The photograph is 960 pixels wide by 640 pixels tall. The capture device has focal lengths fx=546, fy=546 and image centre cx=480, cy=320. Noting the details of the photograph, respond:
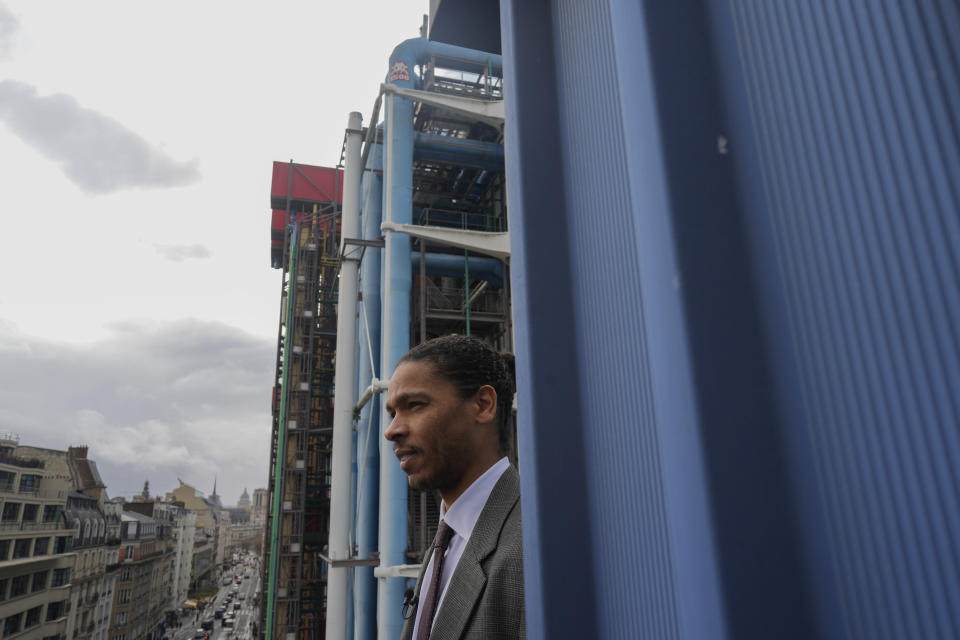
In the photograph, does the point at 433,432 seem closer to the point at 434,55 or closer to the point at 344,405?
the point at 344,405

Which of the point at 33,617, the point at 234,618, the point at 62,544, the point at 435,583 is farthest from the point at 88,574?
the point at 435,583

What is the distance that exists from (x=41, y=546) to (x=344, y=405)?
28.3 metres

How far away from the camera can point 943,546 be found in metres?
0.88

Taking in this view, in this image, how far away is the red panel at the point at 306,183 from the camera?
32.9 m

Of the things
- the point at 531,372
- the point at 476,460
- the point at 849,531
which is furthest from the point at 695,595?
the point at 476,460

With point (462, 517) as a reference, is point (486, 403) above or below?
above

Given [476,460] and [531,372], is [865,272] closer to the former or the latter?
[531,372]

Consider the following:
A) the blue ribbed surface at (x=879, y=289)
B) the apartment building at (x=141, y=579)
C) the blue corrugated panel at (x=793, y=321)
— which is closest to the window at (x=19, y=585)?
the apartment building at (x=141, y=579)

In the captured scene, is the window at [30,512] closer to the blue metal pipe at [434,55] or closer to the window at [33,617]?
the window at [33,617]

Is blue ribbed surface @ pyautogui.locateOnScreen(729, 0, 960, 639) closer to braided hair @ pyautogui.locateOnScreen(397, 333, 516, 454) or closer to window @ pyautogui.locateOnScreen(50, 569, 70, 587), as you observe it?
braided hair @ pyautogui.locateOnScreen(397, 333, 516, 454)

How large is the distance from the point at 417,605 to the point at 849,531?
6.06ft

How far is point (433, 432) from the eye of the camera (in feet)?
7.32

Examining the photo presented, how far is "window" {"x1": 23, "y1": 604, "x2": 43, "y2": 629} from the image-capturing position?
97.8 feet

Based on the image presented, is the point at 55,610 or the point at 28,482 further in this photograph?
the point at 55,610
